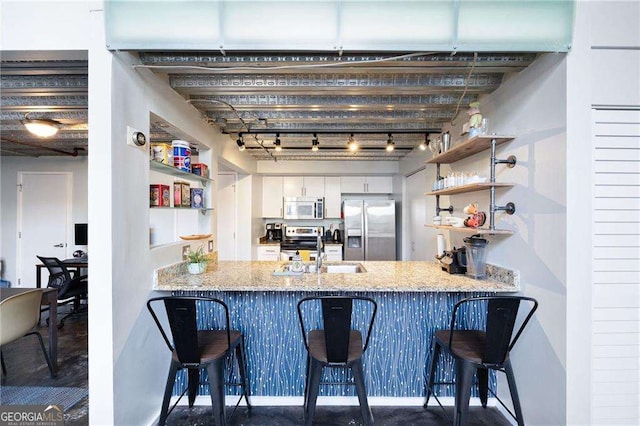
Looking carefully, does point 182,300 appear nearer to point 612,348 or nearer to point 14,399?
point 14,399

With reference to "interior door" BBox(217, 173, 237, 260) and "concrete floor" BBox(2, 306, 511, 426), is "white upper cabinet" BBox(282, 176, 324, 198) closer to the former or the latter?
"interior door" BBox(217, 173, 237, 260)

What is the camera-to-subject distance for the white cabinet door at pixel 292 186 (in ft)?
15.5

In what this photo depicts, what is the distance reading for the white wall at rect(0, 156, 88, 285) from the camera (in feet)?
14.4

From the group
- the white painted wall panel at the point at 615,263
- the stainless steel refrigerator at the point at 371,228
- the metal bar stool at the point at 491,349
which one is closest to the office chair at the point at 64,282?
the stainless steel refrigerator at the point at 371,228

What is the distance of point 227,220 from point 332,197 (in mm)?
1823

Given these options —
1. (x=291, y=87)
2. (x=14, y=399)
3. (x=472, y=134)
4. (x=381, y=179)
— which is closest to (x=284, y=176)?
(x=381, y=179)

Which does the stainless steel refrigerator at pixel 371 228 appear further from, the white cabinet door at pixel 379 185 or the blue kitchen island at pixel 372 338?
the blue kitchen island at pixel 372 338

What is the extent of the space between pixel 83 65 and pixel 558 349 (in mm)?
3375

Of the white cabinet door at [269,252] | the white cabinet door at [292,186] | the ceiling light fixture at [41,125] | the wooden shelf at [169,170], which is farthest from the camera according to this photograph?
the white cabinet door at [292,186]

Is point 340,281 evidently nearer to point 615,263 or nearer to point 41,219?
point 615,263

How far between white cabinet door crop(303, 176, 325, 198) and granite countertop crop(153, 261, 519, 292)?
8.90 feet

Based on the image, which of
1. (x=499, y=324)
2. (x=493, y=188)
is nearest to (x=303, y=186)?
(x=493, y=188)

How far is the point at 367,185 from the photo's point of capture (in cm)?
471

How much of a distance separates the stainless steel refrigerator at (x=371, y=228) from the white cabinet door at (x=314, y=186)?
614 millimetres
